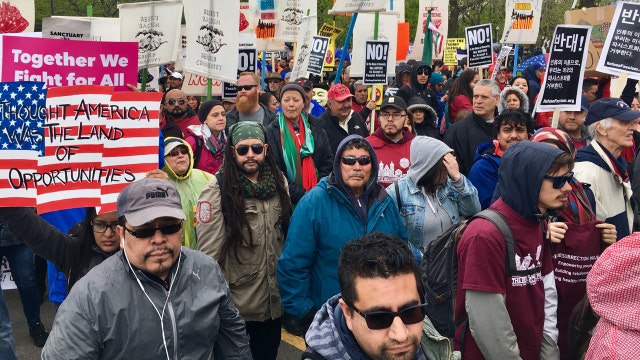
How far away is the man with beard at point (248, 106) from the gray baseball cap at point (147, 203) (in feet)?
15.4

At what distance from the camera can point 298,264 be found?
3.96m

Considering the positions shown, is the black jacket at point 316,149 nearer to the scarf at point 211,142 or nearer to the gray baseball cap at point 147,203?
the scarf at point 211,142

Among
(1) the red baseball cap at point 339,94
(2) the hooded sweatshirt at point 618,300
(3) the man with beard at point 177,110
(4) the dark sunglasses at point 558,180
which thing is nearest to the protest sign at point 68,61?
(4) the dark sunglasses at point 558,180

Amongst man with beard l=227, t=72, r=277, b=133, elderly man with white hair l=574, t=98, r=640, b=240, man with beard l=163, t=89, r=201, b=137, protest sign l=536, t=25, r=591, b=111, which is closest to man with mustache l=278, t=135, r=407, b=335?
elderly man with white hair l=574, t=98, r=640, b=240

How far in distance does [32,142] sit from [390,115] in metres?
2.99

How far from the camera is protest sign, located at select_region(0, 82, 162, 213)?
370cm

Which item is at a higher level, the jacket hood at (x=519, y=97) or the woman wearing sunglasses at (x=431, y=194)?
the jacket hood at (x=519, y=97)

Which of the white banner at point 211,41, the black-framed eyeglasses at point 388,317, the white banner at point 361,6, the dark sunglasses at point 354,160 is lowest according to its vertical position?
the black-framed eyeglasses at point 388,317

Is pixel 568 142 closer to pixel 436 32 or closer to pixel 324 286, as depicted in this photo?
pixel 324 286

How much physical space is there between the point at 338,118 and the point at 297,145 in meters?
2.15

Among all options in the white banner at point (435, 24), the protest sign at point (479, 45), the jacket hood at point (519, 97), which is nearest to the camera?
the jacket hood at point (519, 97)

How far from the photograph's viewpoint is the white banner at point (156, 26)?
26.1 feet

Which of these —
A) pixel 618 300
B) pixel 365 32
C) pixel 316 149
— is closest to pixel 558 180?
pixel 618 300

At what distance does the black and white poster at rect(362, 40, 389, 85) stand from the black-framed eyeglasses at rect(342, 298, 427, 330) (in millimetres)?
8045
